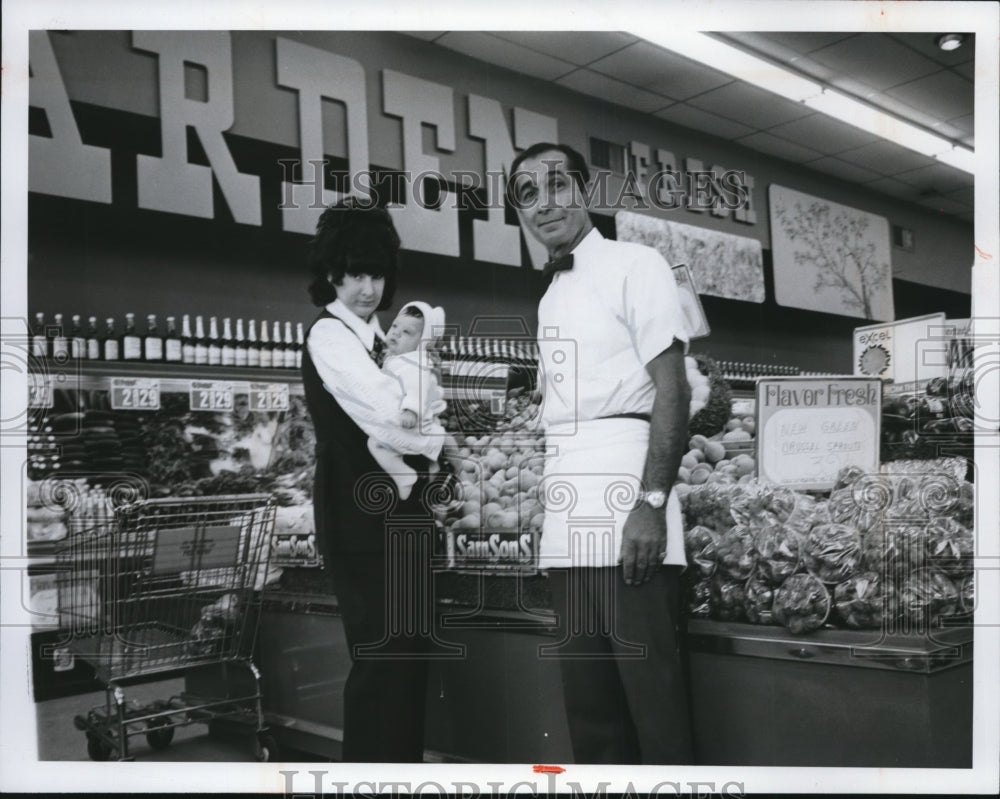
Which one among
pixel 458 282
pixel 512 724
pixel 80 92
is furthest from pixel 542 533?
pixel 80 92

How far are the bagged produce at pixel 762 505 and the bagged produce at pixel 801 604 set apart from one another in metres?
0.23

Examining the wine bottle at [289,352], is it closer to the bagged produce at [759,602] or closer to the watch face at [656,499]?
the watch face at [656,499]

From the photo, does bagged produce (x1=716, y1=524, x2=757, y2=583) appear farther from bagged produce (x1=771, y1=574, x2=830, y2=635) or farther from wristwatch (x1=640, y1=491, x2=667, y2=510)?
wristwatch (x1=640, y1=491, x2=667, y2=510)

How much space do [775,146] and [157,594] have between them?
2.86m

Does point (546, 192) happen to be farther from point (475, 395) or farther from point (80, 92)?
point (80, 92)

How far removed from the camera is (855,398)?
3.37m

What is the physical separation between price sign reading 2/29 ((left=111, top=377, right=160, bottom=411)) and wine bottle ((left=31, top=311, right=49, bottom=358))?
11.2 inches

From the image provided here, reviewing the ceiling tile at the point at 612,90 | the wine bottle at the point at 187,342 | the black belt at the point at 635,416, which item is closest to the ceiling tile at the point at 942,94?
the ceiling tile at the point at 612,90

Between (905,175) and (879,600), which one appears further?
(905,175)

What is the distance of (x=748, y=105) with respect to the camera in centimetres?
342

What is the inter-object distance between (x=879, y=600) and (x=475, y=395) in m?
1.60

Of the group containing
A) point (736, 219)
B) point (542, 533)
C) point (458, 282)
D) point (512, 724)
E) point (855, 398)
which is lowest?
point (512, 724)

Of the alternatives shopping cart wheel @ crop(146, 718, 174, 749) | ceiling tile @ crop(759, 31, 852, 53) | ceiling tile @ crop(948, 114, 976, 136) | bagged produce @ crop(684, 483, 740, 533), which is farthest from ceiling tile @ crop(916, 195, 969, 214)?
shopping cart wheel @ crop(146, 718, 174, 749)

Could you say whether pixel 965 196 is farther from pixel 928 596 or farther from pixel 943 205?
pixel 928 596
